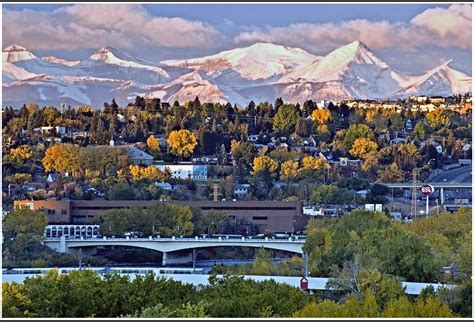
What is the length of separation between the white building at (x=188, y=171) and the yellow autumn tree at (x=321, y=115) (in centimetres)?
827

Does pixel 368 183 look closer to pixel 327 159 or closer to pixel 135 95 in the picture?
pixel 327 159

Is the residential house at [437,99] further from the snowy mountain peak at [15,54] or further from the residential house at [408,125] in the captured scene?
the snowy mountain peak at [15,54]

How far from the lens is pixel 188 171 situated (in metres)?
41.8

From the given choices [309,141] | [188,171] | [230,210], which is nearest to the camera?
[230,210]

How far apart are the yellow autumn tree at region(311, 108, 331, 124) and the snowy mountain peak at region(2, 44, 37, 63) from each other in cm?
1097

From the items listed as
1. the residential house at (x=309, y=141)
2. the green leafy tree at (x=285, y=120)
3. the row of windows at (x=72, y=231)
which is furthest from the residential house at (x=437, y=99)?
the row of windows at (x=72, y=231)

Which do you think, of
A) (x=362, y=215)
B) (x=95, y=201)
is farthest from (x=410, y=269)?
(x=95, y=201)

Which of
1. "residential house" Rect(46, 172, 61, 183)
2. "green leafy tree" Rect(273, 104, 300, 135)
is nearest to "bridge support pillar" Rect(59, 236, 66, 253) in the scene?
"residential house" Rect(46, 172, 61, 183)

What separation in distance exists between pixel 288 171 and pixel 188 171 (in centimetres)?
267

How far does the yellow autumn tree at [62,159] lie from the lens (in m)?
41.4

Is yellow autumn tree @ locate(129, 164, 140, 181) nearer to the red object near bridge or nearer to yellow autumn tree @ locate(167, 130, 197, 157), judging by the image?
yellow autumn tree @ locate(167, 130, 197, 157)

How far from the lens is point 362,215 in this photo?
26.8 metres

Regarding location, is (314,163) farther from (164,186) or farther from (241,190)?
(164,186)

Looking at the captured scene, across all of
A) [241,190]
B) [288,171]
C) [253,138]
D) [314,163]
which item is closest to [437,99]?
[253,138]
